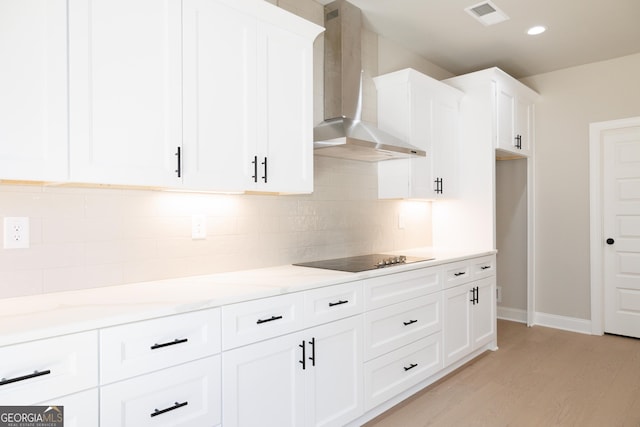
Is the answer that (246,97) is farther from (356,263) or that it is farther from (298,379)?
(298,379)

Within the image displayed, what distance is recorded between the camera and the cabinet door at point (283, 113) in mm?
2125

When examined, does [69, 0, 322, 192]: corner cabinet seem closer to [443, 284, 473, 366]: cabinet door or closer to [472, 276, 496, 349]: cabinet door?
[443, 284, 473, 366]: cabinet door

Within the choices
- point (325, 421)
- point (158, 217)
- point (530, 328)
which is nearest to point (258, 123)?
point (158, 217)

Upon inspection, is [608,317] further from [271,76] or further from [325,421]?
[271,76]

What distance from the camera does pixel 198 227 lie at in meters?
2.24

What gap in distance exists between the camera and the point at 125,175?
1644 mm

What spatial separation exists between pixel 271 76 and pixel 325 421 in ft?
5.98

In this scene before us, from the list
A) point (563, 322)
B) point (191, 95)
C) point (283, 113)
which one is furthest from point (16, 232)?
point (563, 322)

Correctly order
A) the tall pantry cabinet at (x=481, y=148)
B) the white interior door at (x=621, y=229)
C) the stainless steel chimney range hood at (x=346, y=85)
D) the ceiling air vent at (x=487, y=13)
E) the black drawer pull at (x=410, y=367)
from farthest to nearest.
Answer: the white interior door at (x=621, y=229)
the tall pantry cabinet at (x=481, y=148)
the ceiling air vent at (x=487, y=13)
the stainless steel chimney range hood at (x=346, y=85)
the black drawer pull at (x=410, y=367)

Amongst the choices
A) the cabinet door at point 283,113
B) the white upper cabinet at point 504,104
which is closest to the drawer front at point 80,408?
the cabinet door at point 283,113

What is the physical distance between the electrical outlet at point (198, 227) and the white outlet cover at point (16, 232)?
0.74m

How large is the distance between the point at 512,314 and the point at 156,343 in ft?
14.3

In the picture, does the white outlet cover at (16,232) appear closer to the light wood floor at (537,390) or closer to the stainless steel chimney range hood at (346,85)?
the stainless steel chimney range hood at (346,85)

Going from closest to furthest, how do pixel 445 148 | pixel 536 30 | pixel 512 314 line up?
pixel 536 30, pixel 445 148, pixel 512 314
